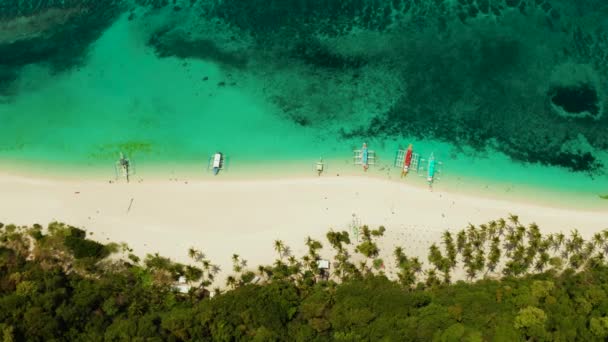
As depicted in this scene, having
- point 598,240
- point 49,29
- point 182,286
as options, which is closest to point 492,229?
point 598,240

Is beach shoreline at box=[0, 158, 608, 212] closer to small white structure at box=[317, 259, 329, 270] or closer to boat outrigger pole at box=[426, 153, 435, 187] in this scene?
boat outrigger pole at box=[426, 153, 435, 187]

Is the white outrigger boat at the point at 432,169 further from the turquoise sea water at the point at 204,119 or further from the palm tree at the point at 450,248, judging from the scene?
the palm tree at the point at 450,248

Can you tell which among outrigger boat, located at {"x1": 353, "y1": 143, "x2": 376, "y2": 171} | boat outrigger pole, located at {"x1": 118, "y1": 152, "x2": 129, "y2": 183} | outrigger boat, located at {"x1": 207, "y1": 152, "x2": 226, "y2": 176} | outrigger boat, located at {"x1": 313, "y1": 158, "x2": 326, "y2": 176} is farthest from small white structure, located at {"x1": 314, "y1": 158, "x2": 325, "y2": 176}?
boat outrigger pole, located at {"x1": 118, "y1": 152, "x2": 129, "y2": 183}

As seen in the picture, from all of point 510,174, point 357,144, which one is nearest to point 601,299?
point 510,174

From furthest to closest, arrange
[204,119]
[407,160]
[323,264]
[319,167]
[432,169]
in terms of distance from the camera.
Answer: [204,119] → [407,160] → [319,167] → [432,169] → [323,264]

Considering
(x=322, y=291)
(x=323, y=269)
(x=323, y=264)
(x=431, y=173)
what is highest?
(x=431, y=173)

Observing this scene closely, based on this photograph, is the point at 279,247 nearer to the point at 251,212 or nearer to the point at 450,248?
the point at 251,212

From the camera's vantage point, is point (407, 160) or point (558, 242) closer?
point (558, 242)

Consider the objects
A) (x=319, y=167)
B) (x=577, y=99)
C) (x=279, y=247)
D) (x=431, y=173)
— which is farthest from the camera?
(x=577, y=99)
